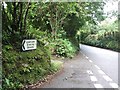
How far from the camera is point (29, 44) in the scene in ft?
33.0

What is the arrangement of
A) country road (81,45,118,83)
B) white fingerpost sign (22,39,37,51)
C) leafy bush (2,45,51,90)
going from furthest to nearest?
country road (81,45,118,83) < white fingerpost sign (22,39,37,51) < leafy bush (2,45,51,90)

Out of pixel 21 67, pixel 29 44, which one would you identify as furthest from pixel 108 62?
pixel 21 67

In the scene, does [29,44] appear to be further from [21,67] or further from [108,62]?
[108,62]

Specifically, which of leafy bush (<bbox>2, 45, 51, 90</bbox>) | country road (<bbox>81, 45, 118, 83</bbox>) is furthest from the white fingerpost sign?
country road (<bbox>81, 45, 118, 83</bbox>)

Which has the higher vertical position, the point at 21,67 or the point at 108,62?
the point at 21,67

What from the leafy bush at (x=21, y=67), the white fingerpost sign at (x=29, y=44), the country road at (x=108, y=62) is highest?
the white fingerpost sign at (x=29, y=44)

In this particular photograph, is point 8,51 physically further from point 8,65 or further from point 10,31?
point 10,31

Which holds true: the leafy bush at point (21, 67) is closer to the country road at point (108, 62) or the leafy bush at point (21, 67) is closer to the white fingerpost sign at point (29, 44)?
the white fingerpost sign at point (29, 44)

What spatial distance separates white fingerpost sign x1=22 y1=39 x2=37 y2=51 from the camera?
9664 millimetres

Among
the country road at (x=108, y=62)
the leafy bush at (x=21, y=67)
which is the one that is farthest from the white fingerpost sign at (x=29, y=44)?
the country road at (x=108, y=62)

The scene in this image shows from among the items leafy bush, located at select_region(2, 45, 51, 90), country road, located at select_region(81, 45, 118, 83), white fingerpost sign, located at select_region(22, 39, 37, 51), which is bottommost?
country road, located at select_region(81, 45, 118, 83)

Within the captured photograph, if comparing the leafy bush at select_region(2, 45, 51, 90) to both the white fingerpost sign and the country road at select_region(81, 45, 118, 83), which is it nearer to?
the white fingerpost sign

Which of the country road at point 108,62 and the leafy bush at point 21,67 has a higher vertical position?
the leafy bush at point 21,67

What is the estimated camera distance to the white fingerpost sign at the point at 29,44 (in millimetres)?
9664
